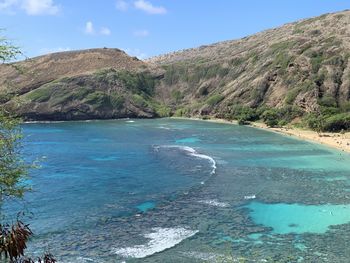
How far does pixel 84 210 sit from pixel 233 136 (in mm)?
75264

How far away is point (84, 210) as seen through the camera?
4900cm

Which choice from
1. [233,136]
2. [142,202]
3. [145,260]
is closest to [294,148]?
[233,136]

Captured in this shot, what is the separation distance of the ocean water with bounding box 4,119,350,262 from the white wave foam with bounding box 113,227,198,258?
0.08 m

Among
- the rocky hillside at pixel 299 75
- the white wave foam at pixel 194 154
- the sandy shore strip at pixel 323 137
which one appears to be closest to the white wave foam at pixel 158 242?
the white wave foam at pixel 194 154

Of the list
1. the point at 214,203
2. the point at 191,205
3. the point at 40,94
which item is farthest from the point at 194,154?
the point at 40,94

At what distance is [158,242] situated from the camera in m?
39.2

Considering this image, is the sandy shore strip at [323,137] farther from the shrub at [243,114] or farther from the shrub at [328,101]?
the shrub at [243,114]

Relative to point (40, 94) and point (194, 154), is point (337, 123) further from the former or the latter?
point (40, 94)

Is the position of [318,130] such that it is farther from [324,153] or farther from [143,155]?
[143,155]

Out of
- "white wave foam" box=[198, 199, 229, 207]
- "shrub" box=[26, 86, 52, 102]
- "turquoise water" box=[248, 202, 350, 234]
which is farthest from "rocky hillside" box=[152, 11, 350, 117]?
"white wave foam" box=[198, 199, 229, 207]

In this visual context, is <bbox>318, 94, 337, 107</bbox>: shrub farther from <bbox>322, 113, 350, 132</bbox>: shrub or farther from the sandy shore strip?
<bbox>322, 113, 350, 132</bbox>: shrub

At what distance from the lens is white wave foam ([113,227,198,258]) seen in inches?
1449

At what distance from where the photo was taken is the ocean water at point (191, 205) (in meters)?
37.7

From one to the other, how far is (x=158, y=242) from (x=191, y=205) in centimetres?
1214
